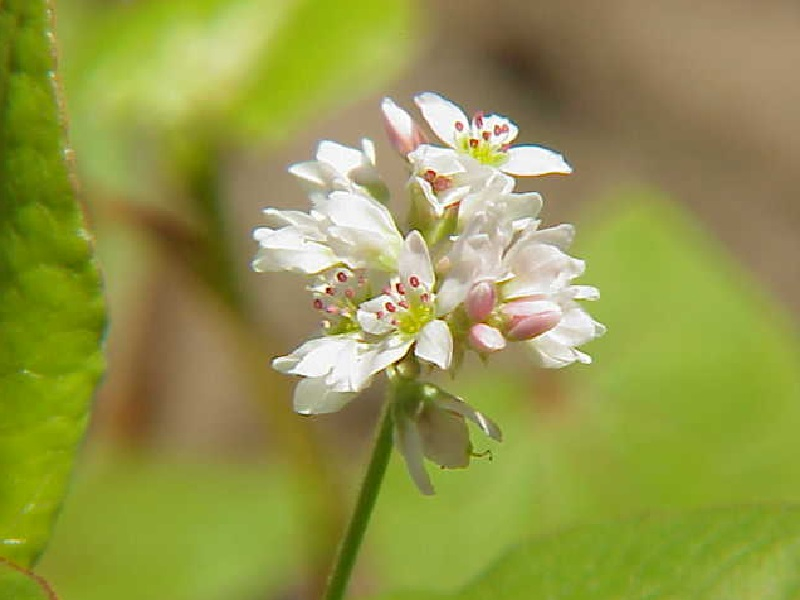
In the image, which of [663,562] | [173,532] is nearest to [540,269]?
[663,562]

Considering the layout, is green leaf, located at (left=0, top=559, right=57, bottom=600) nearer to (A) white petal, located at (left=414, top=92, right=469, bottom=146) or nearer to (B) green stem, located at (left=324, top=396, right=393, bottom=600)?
(B) green stem, located at (left=324, top=396, right=393, bottom=600)

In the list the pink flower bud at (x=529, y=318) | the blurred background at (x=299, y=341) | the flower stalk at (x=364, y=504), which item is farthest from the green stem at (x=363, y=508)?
the blurred background at (x=299, y=341)

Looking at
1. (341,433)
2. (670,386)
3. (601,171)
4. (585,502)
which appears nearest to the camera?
(585,502)

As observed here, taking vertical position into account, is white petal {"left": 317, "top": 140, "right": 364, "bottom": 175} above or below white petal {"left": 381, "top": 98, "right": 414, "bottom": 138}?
below

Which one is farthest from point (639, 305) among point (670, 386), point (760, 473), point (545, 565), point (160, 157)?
point (545, 565)

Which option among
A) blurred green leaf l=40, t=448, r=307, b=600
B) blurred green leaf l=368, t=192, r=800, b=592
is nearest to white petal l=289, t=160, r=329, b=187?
blurred green leaf l=368, t=192, r=800, b=592

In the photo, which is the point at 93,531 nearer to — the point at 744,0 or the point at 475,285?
the point at 475,285

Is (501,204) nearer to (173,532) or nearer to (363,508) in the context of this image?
(363,508)
